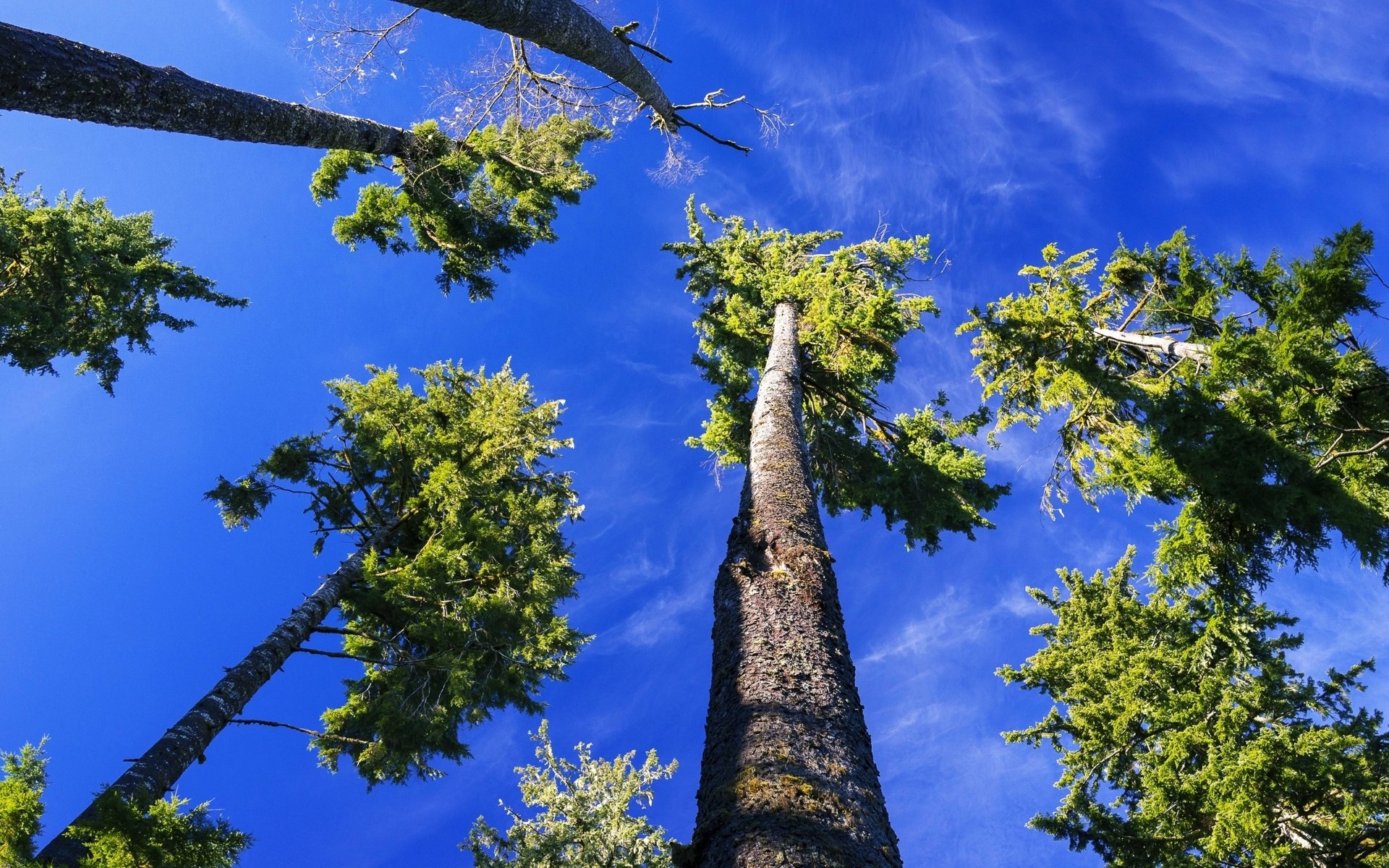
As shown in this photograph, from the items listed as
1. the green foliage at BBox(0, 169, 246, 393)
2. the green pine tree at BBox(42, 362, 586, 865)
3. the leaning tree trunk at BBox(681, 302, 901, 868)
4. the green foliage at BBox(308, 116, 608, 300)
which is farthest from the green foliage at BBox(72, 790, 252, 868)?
the green foliage at BBox(0, 169, 246, 393)

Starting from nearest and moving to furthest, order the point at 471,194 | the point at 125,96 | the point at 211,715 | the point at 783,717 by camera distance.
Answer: the point at 783,717
the point at 125,96
the point at 211,715
the point at 471,194

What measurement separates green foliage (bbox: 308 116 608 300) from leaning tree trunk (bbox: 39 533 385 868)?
6.26m

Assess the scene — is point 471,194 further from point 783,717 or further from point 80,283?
point 783,717

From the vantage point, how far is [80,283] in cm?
1319

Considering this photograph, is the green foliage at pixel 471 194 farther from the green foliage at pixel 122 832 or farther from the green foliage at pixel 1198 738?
the green foliage at pixel 1198 738

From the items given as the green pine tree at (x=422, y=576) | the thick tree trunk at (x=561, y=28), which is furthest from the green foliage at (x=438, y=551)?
the thick tree trunk at (x=561, y=28)

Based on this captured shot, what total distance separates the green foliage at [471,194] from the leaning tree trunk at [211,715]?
626cm

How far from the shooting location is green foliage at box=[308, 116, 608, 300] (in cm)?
1112

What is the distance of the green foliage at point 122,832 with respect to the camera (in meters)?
4.69

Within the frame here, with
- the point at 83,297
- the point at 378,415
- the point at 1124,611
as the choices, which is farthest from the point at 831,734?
the point at 83,297

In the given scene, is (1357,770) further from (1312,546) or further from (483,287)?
(483,287)

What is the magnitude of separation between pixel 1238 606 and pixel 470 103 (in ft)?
41.4

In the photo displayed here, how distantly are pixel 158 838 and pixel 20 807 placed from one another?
3.95 feet

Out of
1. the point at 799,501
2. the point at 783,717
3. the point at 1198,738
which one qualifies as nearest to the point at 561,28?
the point at 799,501
